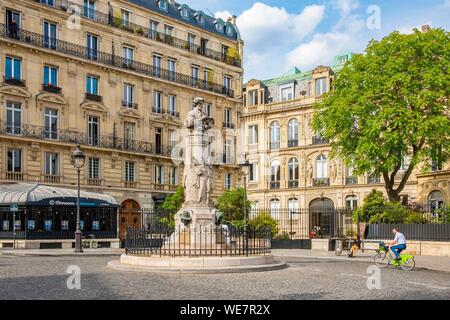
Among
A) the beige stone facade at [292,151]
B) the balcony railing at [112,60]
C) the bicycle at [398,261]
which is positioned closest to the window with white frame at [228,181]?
the beige stone facade at [292,151]

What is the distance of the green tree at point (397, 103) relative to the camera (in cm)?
3481

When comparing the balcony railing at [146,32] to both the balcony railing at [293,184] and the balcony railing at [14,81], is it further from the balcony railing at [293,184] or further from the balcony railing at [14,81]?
the balcony railing at [293,184]

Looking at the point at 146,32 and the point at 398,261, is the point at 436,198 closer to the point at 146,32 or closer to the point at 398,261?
the point at 146,32

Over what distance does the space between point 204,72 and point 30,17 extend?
17.4m

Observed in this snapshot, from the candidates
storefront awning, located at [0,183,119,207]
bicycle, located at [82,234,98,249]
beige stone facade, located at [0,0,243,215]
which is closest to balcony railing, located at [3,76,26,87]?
beige stone facade, located at [0,0,243,215]

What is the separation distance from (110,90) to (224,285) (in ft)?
111

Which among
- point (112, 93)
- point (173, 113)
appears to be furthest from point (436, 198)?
point (112, 93)

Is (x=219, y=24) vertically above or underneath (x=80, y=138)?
above

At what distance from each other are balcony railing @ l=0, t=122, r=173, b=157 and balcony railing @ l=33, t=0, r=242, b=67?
28.0 ft

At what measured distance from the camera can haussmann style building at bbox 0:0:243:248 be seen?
40750 millimetres

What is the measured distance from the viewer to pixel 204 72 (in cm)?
5478

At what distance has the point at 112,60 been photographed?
4691 cm

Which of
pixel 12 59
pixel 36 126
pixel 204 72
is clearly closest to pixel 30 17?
pixel 12 59

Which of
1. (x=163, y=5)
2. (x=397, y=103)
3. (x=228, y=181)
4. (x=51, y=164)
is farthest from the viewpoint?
(x=228, y=181)
